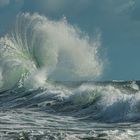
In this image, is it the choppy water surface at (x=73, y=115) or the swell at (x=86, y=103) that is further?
the swell at (x=86, y=103)

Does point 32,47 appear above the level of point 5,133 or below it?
above

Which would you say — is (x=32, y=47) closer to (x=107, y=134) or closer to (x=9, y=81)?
(x=9, y=81)

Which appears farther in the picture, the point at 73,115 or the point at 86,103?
the point at 86,103

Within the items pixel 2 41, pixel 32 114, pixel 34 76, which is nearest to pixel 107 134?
pixel 32 114

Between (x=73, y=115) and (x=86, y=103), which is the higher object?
(x=86, y=103)

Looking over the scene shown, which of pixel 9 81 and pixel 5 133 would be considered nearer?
pixel 5 133

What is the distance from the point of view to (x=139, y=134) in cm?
1841

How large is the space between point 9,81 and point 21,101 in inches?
567

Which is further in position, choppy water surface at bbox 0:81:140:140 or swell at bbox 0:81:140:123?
swell at bbox 0:81:140:123

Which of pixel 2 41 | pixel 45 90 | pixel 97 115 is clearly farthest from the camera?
pixel 2 41

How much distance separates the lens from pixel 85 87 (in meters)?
32.6

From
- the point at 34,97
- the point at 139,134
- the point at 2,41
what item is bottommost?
the point at 139,134

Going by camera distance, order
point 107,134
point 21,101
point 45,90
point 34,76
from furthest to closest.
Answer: point 34,76, point 45,90, point 21,101, point 107,134

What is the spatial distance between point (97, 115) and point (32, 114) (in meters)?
3.18
